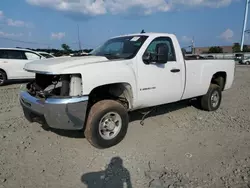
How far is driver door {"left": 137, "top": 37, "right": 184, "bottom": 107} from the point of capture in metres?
3.93

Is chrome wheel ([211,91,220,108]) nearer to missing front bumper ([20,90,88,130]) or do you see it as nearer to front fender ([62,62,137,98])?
front fender ([62,62,137,98])

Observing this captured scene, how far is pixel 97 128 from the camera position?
3.48m

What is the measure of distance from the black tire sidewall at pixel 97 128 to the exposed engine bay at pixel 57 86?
1.70 feet

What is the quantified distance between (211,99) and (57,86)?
4138mm

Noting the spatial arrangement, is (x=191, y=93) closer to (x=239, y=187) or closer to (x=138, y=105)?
(x=138, y=105)

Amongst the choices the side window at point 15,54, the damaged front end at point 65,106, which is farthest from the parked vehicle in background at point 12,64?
the damaged front end at point 65,106

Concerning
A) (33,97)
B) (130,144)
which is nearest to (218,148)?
(130,144)

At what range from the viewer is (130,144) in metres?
3.89

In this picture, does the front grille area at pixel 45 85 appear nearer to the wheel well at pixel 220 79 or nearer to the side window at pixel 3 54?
the wheel well at pixel 220 79

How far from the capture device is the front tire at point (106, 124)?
3.44 metres

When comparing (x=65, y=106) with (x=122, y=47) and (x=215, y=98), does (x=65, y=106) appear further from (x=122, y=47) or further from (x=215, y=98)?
(x=215, y=98)

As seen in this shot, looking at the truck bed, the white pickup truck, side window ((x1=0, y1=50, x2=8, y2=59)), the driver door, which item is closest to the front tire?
the white pickup truck

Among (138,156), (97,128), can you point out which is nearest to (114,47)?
(97,128)

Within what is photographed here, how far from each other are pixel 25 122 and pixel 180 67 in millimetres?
3735
